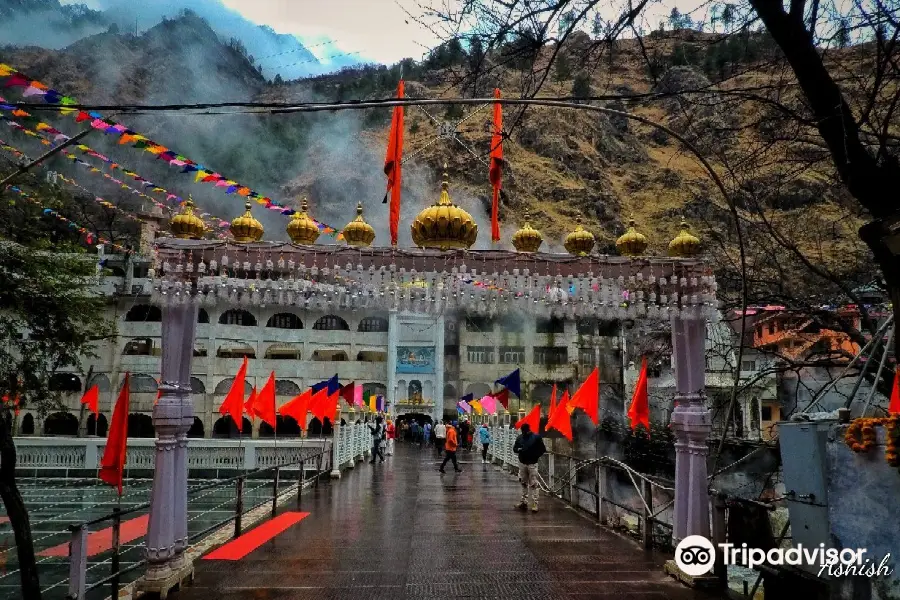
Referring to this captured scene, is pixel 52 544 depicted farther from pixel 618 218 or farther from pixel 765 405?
pixel 618 218

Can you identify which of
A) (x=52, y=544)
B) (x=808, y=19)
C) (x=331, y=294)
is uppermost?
(x=808, y=19)

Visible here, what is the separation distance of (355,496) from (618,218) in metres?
63.3

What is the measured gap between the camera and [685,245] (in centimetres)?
757

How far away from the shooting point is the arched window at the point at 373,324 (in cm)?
4916

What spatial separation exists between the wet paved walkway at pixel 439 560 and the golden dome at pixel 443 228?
377 centimetres

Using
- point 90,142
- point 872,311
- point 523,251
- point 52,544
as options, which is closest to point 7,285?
point 52,544

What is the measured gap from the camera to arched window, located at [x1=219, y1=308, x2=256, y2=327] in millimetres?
46719

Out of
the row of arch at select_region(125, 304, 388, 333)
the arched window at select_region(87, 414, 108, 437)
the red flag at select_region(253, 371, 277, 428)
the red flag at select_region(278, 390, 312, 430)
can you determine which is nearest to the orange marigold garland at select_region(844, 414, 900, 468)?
the red flag at select_region(253, 371, 277, 428)

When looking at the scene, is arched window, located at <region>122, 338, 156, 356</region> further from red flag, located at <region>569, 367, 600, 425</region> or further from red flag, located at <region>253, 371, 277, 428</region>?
red flag, located at <region>569, 367, 600, 425</region>

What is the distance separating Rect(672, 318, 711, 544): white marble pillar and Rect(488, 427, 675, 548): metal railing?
1.32 feet

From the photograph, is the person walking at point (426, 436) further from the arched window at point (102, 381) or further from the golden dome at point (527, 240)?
the golden dome at point (527, 240)

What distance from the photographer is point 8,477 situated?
6141mm

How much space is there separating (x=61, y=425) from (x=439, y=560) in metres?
46.1

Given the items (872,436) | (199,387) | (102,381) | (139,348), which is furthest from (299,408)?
(139,348)
